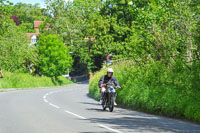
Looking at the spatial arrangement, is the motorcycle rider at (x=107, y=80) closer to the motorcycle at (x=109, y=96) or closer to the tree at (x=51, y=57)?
the motorcycle at (x=109, y=96)

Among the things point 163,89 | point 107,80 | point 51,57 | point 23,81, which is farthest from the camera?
point 51,57

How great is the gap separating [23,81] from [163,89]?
3648cm

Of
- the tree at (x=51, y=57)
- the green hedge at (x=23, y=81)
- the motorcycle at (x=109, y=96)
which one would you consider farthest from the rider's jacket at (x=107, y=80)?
the tree at (x=51, y=57)

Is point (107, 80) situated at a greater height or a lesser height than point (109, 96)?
greater

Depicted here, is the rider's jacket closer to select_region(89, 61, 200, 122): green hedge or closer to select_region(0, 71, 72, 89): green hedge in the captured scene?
select_region(89, 61, 200, 122): green hedge

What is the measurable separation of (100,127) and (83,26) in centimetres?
6427

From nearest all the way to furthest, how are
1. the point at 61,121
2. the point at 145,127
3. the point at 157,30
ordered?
the point at 145,127 → the point at 61,121 → the point at 157,30

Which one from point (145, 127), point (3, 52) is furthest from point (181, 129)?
point (3, 52)

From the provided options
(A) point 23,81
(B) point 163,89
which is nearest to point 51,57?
(A) point 23,81

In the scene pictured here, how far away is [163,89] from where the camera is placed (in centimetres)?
1562

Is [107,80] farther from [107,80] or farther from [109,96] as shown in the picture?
[109,96]

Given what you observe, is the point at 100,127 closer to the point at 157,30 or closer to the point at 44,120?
the point at 44,120

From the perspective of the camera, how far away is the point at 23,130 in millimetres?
9648

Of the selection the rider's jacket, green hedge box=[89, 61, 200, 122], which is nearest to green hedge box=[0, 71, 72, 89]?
green hedge box=[89, 61, 200, 122]
